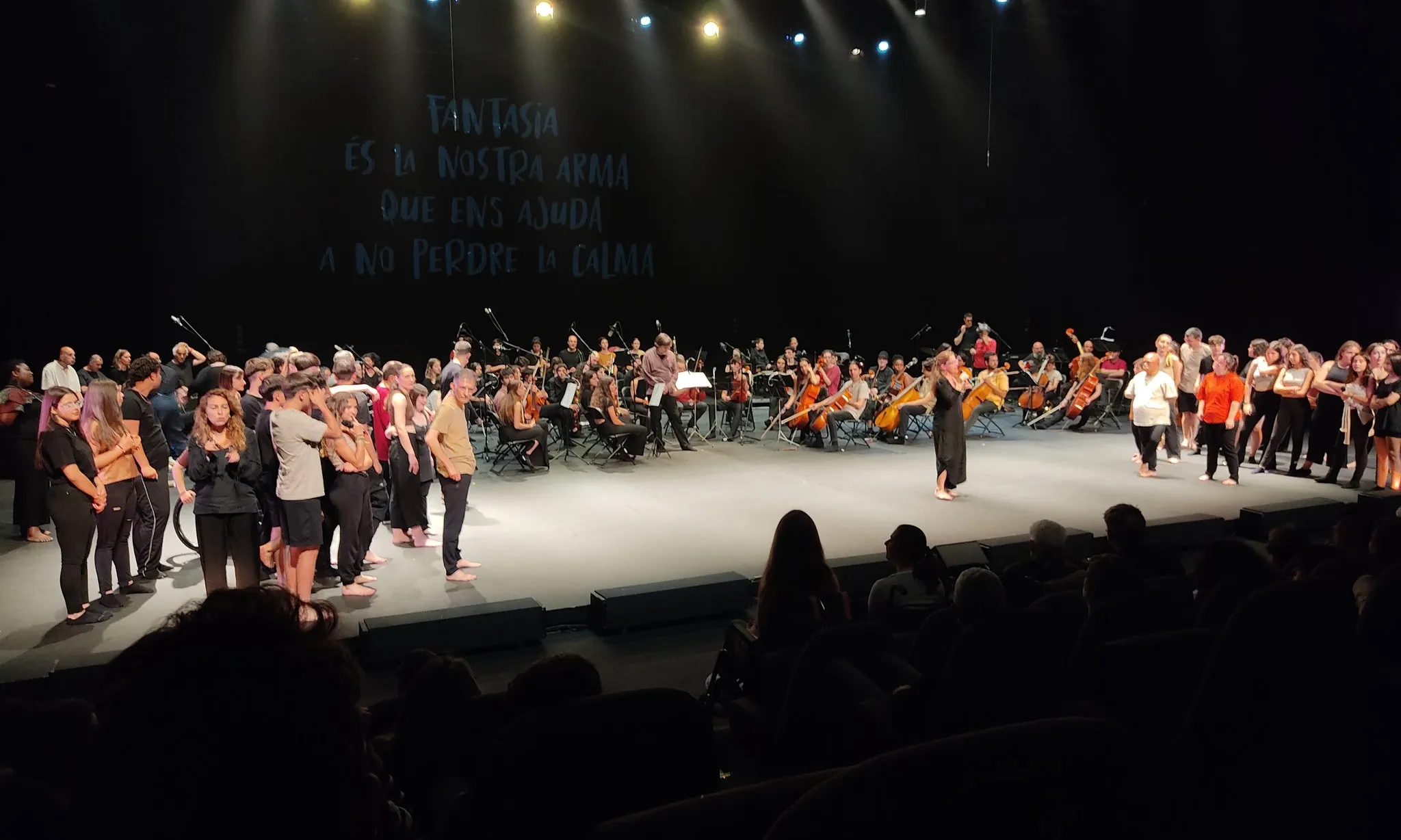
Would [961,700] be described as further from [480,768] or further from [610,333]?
[610,333]

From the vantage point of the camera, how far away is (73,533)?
5.39m

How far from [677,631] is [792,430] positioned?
8.12m

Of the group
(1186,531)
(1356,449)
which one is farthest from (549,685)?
(1356,449)

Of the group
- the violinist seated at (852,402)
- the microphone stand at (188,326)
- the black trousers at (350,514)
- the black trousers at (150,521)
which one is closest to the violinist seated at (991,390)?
the violinist seated at (852,402)

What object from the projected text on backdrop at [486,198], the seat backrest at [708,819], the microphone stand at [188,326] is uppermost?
the projected text on backdrop at [486,198]

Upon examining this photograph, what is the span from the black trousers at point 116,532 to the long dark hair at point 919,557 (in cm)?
485

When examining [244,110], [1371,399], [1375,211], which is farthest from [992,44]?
[244,110]

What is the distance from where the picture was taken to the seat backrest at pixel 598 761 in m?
1.52

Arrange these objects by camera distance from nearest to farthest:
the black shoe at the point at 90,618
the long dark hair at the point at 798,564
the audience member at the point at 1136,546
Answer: the long dark hair at the point at 798,564 < the audience member at the point at 1136,546 < the black shoe at the point at 90,618

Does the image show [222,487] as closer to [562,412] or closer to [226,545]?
[226,545]

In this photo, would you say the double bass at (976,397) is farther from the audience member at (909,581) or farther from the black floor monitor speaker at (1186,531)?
the audience member at (909,581)

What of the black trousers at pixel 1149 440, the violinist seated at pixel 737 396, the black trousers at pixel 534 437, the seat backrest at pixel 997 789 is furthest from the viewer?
the violinist seated at pixel 737 396

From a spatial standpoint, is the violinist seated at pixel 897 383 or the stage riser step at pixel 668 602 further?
the violinist seated at pixel 897 383

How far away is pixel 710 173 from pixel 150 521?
13.4 metres
